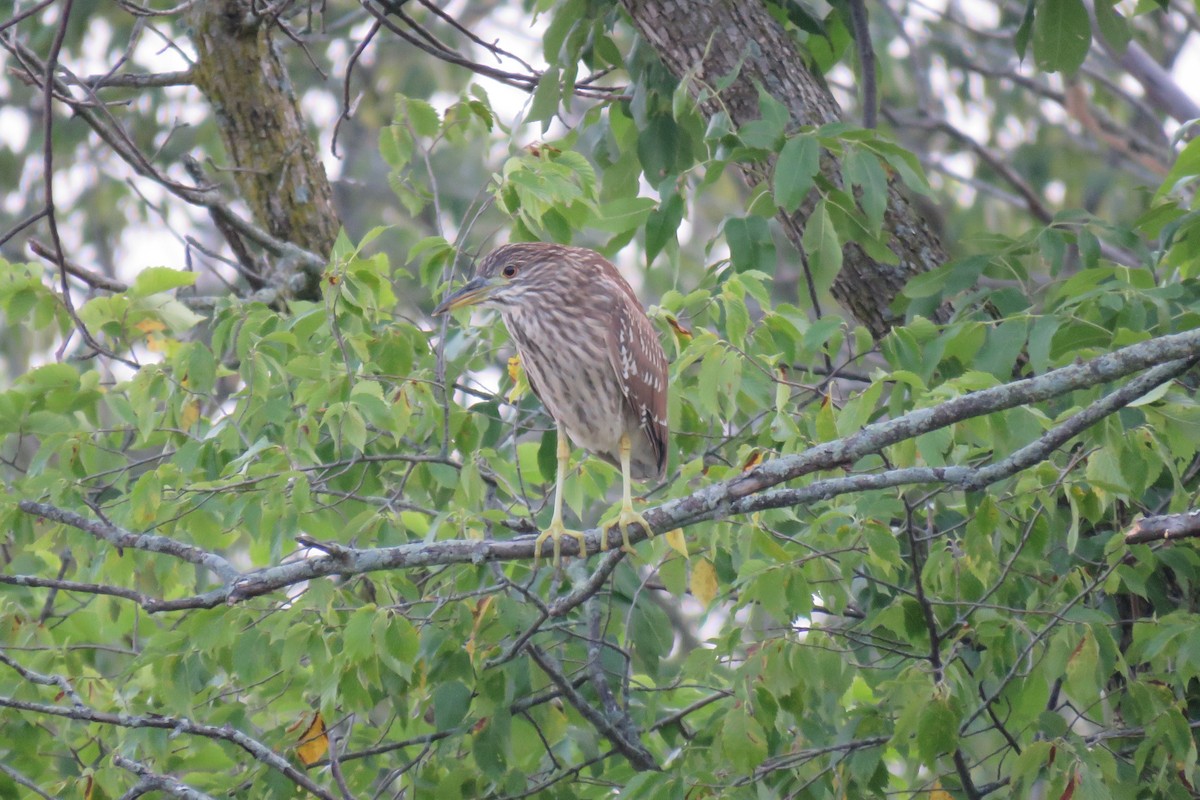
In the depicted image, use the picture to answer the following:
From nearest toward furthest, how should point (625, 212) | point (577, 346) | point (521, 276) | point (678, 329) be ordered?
point (678, 329) < point (625, 212) < point (577, 346) < point (521, 276)

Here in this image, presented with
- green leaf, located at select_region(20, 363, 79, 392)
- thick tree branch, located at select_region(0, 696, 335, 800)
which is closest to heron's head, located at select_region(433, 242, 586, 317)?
green leaf, located at select_region(20, 363, 79, 392)

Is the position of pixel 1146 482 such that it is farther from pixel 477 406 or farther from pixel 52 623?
pixel 52 623

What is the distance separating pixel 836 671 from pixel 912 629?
29 cm

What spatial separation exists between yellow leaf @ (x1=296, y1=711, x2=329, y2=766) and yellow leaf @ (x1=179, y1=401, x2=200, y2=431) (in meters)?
1.12

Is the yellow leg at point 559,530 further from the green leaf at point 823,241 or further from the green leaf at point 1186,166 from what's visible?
the green leaf at point 1186,166

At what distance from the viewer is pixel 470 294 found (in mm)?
4535

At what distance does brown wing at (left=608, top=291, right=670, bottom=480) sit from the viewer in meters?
4.59

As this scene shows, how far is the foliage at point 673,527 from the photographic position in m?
3.34

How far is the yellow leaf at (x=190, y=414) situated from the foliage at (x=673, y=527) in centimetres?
3

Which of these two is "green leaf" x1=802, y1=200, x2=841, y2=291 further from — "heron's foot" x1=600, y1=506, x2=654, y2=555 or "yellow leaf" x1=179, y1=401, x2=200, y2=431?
"yellow leaf" x1=179, y1=401, x2=200, y2=431

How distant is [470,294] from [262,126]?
1829mm

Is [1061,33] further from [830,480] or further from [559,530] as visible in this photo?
[559,530]

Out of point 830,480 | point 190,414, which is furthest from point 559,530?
point 190,414

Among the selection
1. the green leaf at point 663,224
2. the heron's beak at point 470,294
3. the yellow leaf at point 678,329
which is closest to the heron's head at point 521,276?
the heron's beak at point 470,294
